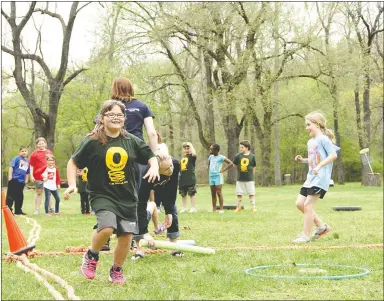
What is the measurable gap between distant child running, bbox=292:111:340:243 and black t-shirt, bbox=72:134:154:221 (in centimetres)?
329

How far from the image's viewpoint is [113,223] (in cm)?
445

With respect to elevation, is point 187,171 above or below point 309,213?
above

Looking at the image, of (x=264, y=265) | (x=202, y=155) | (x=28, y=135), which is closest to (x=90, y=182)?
(x=264, y=265)

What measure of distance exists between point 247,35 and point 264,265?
26535 mm

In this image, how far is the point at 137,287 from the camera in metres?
4.34

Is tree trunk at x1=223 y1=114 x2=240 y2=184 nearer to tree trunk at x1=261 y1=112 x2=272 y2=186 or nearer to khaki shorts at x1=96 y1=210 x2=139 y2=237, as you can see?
tree trunk at x1=261 y1=112 x2=272 y2=186

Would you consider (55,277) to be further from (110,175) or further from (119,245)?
(110,175)

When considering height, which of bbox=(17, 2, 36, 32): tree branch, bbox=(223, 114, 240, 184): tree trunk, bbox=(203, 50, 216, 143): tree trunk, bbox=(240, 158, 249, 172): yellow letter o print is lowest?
bbox=(240, 158, 249, 172): yellow letter o print

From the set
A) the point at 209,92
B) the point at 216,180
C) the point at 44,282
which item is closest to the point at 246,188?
the point at 216,180

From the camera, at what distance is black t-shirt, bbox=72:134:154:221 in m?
4.56

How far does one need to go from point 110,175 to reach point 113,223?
40 centimetres

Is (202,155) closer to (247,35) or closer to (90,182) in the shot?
(247,35)

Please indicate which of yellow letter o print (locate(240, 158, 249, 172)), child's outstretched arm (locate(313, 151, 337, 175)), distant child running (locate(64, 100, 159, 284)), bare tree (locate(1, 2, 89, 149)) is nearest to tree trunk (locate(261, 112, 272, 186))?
bare tree (locate(1, 2, 89, 149))

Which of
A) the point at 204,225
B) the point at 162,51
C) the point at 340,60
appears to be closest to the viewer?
the point at 204,225
